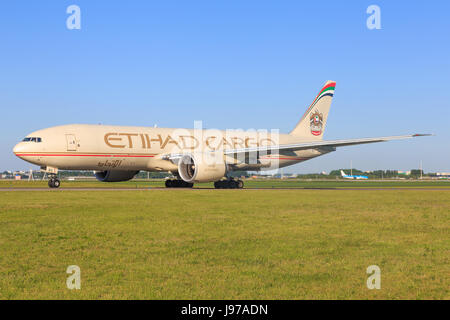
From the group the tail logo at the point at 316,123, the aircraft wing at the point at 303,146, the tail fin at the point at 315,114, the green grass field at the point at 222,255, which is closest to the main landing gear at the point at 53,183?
the aircraft wing at the point at 303,146

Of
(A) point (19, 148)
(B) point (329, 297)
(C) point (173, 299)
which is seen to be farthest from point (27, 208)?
(A) point (19, 148)

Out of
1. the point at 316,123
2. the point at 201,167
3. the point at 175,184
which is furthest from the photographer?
the point at 316,123

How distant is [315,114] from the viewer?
44.8 m

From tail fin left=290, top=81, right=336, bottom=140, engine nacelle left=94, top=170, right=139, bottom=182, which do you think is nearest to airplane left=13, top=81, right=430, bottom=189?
engine nacelle left=94, top=170, right=139, bottom=182

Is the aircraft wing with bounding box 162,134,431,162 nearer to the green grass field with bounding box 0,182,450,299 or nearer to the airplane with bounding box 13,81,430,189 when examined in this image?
A: the airplane with bounding box 13,81,430,189

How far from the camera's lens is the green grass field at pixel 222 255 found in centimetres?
622

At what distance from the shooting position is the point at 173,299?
19.2 feet

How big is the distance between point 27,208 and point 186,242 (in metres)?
8.70

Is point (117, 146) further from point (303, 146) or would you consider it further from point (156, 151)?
point (303, 146)

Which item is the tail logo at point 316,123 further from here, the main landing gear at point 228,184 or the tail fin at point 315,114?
the main landing gear at point 228,184

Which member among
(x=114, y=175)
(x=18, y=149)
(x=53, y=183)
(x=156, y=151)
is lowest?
(x=53, y=183)

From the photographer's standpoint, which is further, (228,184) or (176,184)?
(176,184)

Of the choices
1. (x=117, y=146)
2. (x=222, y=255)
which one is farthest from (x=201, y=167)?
(x=222, y=255)

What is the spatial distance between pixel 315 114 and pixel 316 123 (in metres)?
0.90
